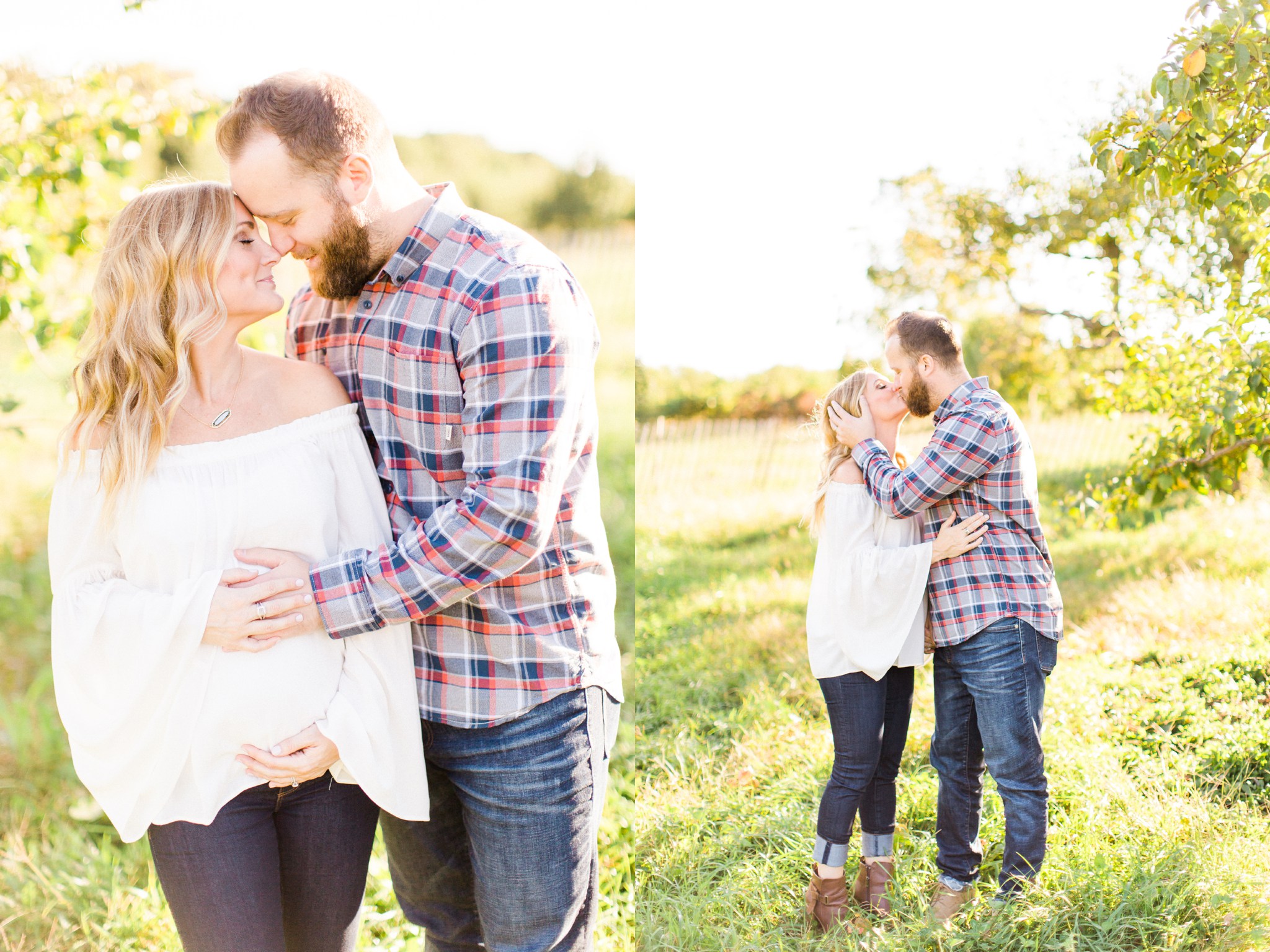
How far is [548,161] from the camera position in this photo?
48.5ft

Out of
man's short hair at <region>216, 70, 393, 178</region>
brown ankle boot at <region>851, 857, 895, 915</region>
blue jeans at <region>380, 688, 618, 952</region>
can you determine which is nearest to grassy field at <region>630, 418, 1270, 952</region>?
brown ankle boot at <region>851, 857, 895, 915</region>

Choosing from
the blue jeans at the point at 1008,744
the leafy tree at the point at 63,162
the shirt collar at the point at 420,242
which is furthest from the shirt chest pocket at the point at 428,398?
the leafy tree at the point at 63,162

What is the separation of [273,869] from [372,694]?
1.24ft

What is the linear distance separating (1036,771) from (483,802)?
1343 millimetres

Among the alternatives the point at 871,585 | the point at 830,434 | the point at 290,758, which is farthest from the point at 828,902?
the point at 290,758

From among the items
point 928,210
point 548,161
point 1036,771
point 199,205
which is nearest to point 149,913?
point 199,205

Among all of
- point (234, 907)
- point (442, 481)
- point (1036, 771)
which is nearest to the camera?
point (234, 907)

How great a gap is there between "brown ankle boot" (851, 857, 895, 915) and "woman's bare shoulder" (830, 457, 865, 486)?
101cm

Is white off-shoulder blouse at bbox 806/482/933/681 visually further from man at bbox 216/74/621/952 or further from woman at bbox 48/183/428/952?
woman at bbox 48/183/428/952

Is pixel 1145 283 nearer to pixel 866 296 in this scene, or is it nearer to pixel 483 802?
pixel 866 296

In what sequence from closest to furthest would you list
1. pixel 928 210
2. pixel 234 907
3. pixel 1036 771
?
pixel 234 907 → pixel 1036 771 → pixel 928 210

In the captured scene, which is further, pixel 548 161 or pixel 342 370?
pixel 548 161

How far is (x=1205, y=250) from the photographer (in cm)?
237

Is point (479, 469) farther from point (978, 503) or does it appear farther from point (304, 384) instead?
point (978, 503)
